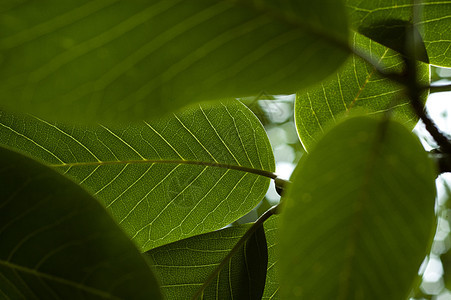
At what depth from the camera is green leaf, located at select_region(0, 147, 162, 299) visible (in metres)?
0.56

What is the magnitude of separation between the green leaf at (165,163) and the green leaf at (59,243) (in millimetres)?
283

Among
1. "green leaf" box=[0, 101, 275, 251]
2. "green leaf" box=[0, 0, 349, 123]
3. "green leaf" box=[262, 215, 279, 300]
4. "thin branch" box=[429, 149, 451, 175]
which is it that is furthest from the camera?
"green leaf" box=[262, 215, 279, 300]

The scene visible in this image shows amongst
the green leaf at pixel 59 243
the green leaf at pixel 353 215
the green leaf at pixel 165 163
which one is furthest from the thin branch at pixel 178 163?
the green leaf at pixel 353 215

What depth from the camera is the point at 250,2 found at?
51 cm

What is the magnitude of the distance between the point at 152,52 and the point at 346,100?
0.55 m

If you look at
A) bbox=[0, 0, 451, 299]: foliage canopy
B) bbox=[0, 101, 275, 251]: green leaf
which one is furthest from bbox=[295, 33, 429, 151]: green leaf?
bbox=[0, 0, 451, 299]: foliage canopy

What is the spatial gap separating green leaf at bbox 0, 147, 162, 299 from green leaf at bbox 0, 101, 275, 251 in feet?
0.93

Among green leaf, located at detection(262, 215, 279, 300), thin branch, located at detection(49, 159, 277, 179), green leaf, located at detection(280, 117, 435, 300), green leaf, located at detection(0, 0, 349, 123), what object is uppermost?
green leaf, located at detection(0, 0, 349, 123)

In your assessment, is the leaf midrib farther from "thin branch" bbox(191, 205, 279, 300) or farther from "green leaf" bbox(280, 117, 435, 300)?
"thin branch" bbox(191, 205, 279, 300)

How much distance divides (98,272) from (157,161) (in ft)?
1.25

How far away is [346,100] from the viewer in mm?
961

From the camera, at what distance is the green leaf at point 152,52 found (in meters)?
0.48

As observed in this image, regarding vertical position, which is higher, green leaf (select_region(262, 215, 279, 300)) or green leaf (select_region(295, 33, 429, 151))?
green leaf (select_region(295, 33, 429, 151))

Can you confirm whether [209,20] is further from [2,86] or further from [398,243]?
[398,243]
